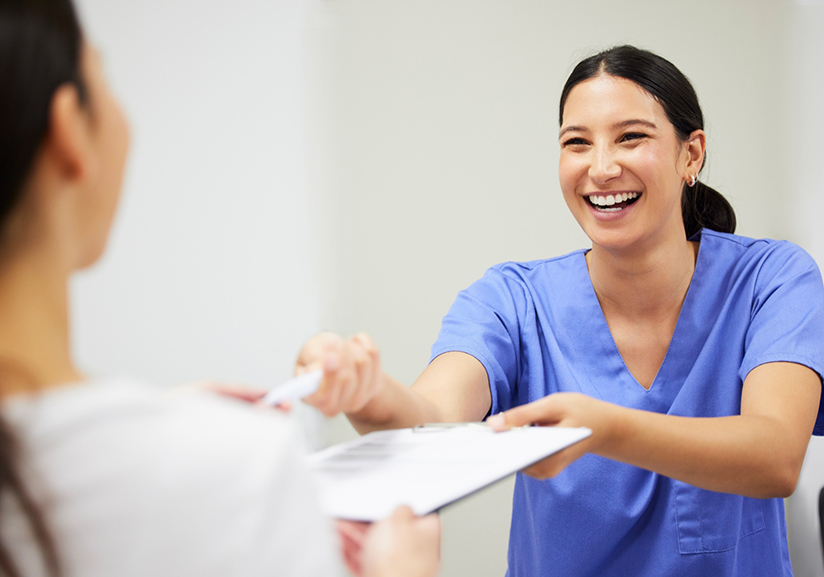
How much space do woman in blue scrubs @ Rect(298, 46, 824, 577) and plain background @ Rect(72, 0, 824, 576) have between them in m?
0.64

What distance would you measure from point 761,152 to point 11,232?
1882 mm

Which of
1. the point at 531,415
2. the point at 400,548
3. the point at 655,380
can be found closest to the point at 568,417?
the point at 531,415

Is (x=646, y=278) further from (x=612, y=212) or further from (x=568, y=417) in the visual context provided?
(x=568, y=417)

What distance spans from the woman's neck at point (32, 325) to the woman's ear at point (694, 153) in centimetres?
98

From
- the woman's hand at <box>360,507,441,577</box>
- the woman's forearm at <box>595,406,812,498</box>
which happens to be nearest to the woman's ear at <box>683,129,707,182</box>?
the woman's forearm at <box>595,406,812,498</box>

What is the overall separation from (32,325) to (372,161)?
142 cm

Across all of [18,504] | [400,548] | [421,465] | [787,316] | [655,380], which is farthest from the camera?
[655,380]

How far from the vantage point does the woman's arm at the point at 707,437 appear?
2.17 feet

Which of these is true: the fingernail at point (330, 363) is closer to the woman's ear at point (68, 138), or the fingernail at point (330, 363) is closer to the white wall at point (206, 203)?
the woman's ear at point (68, 138)

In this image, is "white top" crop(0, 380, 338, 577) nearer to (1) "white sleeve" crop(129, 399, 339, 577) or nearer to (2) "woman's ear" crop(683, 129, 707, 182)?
(1) "white sleeve" crop(129, 399, 339, 577)

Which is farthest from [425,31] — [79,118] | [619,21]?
[79,118]

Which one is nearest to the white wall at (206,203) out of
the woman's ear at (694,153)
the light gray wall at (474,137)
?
the light gray wall at (474,137)

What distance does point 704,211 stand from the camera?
3.85 feet

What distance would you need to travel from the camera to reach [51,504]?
11.4 inches
